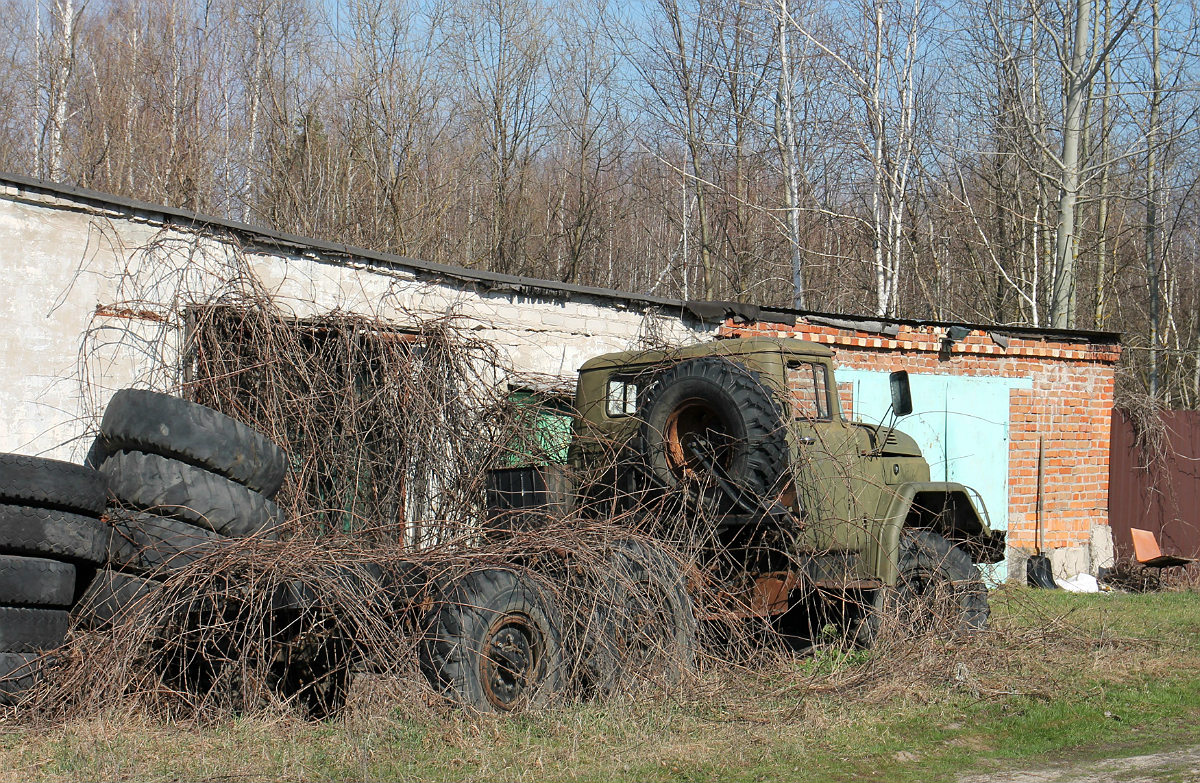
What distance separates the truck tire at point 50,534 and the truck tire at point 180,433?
63cm

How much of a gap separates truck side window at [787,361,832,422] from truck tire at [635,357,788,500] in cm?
40

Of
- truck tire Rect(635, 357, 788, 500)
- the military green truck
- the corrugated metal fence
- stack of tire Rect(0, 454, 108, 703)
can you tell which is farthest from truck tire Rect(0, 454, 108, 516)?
the corrugated metal fence

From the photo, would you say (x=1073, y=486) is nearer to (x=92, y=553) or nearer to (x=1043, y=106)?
(x=1043, y=106)

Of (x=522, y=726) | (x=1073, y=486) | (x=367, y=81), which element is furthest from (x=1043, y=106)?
(x=522, y=726)

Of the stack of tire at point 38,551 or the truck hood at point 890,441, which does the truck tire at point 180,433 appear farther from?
the truck hood at point 890,441

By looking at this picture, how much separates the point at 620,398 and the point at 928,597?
2619 mm

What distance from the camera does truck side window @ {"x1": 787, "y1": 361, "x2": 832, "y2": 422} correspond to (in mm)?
6711

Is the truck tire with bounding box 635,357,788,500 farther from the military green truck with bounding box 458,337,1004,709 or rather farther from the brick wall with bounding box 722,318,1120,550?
the brick wall with bounding box 722,318,1120,550

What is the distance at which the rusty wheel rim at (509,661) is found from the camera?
5130mm

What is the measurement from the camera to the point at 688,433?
6.61 m

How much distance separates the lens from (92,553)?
17.9 ft

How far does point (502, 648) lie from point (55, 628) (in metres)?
2.40

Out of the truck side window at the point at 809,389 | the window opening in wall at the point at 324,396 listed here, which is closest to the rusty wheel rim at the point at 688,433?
the truck side window at the point at 809,389

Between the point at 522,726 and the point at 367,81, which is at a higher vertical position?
the point at 367,81
